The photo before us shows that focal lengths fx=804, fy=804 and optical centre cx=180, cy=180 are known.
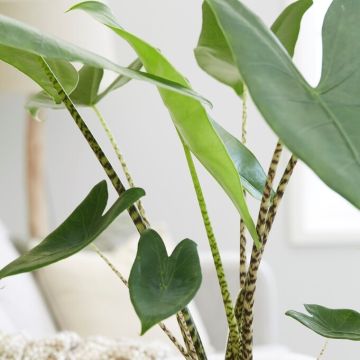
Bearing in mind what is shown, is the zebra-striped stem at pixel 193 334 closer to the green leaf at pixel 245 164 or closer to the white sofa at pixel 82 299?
the green leaf at pixel 245 164

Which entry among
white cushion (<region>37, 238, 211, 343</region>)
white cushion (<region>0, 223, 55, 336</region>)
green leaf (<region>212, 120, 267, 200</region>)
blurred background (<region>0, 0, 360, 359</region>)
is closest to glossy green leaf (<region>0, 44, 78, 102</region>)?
green leaf (<region>212, 120, 267, 200</region>)

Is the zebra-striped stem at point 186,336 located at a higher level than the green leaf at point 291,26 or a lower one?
lower

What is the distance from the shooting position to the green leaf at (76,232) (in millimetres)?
487

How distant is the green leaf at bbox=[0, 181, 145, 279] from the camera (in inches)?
19.2

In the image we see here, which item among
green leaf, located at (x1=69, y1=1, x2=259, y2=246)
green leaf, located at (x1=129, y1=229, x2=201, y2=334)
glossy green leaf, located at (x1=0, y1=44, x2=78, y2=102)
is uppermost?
glossy green leaf, located at (x1=0, y1=44, x2=78, y2=102)

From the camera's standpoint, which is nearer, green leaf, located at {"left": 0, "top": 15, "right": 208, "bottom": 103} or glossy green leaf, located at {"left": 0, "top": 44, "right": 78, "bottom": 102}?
green leaf, located at {"left": 0, "top": 15, "right": 208, "bottom": 103}

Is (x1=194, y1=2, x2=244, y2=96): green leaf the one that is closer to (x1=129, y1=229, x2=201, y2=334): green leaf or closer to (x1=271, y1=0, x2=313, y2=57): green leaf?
(x1=271, y1=0, x2=313, y2=57): green leaf

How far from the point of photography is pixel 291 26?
60cm

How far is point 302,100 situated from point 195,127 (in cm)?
9

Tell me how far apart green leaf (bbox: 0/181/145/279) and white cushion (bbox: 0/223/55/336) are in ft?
2.80

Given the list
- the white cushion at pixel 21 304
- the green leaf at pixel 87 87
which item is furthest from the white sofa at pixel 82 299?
the green leaf at pixel 87 87

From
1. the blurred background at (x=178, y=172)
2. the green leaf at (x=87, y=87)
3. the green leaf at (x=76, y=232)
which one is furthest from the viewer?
the blurred background at (x=178, y=172)

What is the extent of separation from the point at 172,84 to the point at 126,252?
1585mm

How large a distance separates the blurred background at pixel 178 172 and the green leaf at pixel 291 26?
8.04 ft
